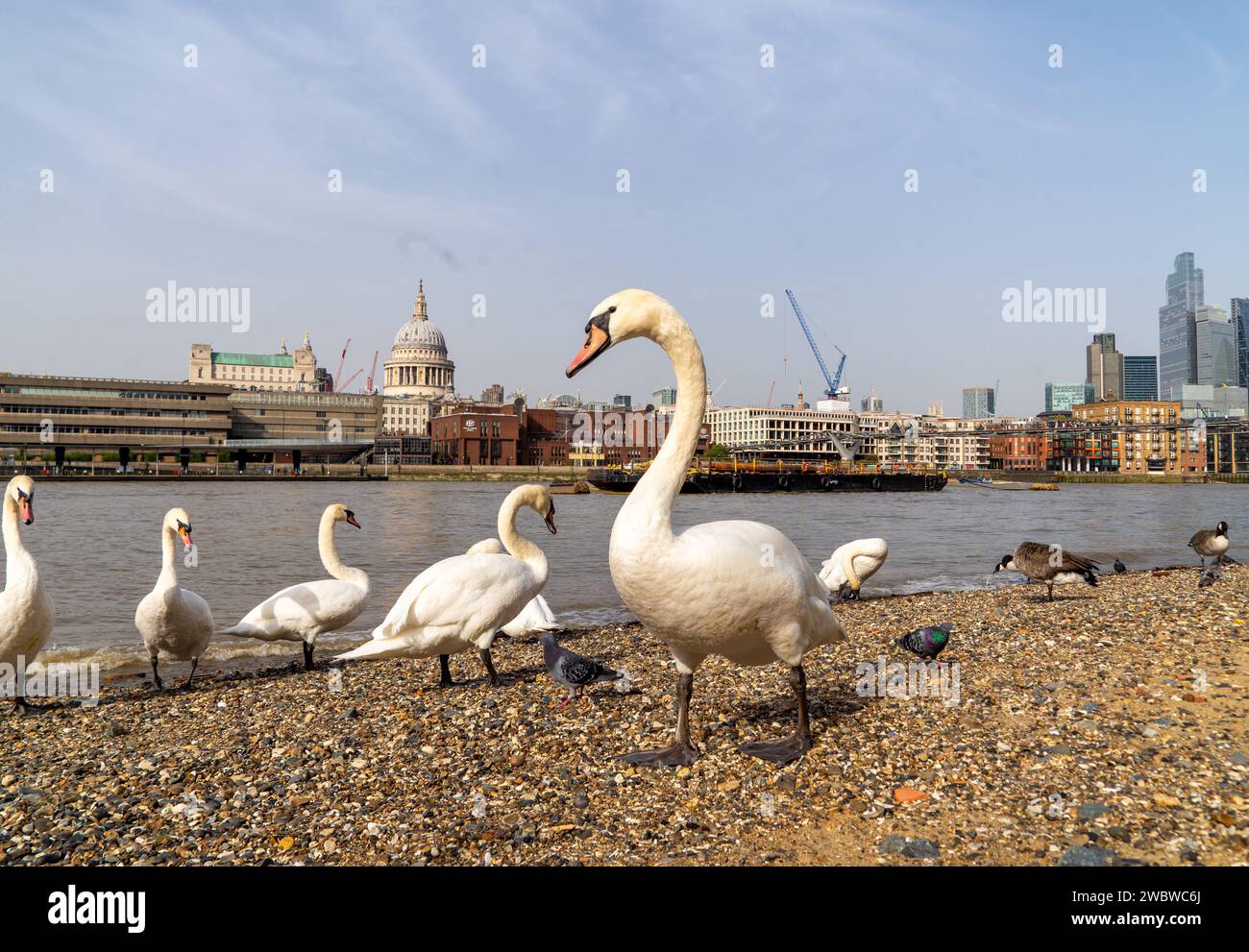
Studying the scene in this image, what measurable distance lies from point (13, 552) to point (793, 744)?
6687 mm

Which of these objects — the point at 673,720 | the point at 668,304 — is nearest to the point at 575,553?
the point at 673,720

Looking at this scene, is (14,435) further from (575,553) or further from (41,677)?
(41,677)

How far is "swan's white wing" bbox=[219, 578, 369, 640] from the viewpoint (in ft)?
25.2

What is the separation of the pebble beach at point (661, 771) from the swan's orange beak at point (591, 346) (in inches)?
86.8

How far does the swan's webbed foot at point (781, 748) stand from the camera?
14.6 feet

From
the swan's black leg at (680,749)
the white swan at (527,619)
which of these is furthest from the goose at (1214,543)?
the swan's black leg at (680,749)

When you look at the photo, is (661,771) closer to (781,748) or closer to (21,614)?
(781,748)

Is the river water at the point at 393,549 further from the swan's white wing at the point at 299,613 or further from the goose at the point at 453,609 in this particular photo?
the goose at the point at 453,609

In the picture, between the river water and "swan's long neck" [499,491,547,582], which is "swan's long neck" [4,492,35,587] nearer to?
the river water

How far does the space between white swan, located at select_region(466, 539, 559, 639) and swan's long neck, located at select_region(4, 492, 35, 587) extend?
4.04 metres

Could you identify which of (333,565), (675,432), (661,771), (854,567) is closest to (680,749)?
(661,771)

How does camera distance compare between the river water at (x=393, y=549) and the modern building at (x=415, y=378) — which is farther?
the modern building at (x=415, y=378)
